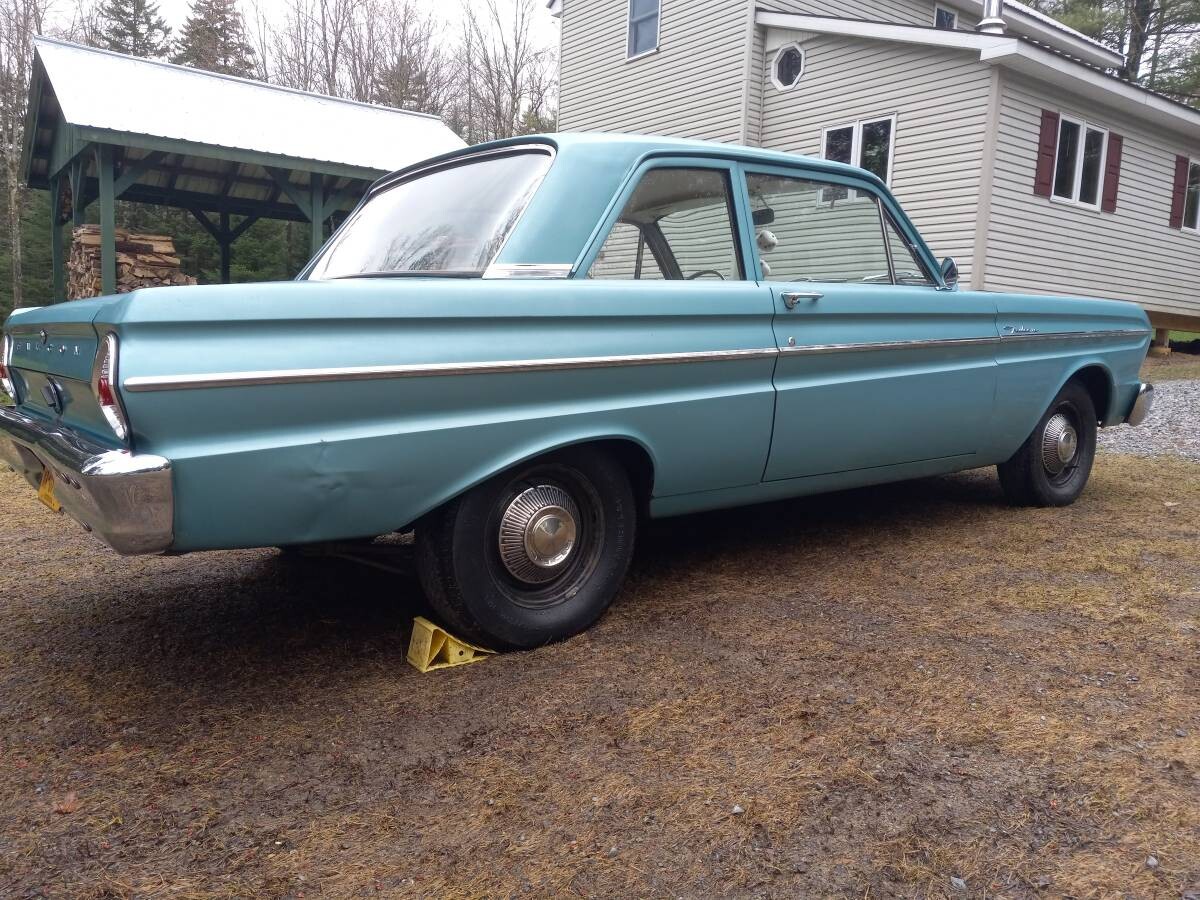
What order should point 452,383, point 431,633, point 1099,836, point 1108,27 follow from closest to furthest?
point 1099,836, point 452,383, point 431,633, point 1108,27

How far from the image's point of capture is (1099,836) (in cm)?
192

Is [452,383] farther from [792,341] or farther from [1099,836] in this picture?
[1099,836]

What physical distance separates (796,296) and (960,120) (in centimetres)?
1000

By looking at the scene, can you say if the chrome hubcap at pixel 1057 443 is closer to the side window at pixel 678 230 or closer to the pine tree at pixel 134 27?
the side window at pixel 678 230

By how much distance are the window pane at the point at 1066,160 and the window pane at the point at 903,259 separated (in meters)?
10.1

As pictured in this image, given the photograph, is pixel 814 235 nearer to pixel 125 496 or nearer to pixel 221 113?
pixel 125 496

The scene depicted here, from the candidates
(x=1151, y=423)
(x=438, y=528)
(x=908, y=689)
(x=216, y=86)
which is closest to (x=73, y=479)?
(x=438, y=528)

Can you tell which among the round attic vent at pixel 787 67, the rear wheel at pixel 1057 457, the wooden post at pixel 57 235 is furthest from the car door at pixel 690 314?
the wooden post at pixel 57 235

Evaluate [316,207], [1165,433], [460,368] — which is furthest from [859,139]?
[460,368]

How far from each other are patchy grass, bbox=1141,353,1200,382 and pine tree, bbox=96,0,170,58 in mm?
30250

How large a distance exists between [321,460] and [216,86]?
13249mm

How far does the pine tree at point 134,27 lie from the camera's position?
29938 mm

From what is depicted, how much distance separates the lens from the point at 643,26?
16.2 m

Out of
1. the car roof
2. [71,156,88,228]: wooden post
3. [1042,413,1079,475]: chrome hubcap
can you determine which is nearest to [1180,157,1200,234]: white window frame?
[1042,413,1079,475]: chrome hubcap
